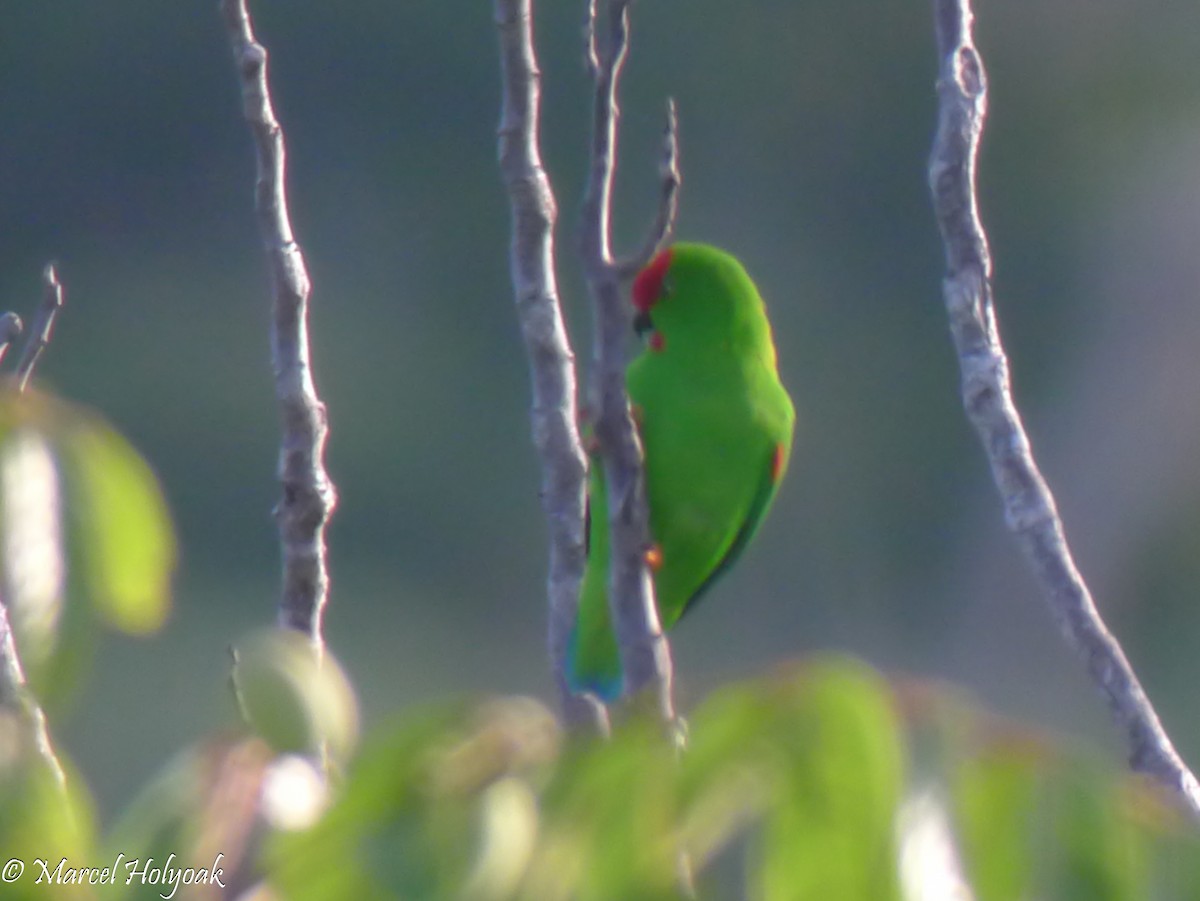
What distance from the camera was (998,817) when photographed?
680 mm

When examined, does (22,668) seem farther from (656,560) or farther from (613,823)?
(656,560)

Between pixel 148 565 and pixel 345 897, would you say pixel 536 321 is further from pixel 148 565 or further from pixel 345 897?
pixel 345 897

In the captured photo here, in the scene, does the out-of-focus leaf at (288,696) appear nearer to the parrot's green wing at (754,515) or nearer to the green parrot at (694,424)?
the green parrot at (694,424)

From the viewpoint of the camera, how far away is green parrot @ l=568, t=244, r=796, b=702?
1.93 meters

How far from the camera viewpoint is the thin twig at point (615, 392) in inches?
39.9

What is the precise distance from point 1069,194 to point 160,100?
15.7 ft

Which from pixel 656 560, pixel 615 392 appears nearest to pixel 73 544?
pixel 615 392

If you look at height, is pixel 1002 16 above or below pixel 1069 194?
above

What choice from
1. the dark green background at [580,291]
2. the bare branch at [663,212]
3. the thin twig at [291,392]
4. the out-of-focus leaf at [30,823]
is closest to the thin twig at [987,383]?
the bare branch at [663,212]

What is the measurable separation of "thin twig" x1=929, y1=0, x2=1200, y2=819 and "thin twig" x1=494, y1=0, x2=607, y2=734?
13.5 inches

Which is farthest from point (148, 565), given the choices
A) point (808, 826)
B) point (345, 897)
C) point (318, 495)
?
point (318, 495)

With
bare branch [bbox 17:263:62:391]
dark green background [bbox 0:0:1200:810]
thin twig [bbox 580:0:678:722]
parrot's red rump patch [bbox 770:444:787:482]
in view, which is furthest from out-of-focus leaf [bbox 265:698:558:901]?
dark green background [bbox 0:0:1200:810]

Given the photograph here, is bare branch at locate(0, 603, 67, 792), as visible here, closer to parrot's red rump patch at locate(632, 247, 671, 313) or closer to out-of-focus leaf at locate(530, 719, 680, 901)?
out-of-focus leaf at locate(530, 719, 680, 901)

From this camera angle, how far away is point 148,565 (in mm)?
785
